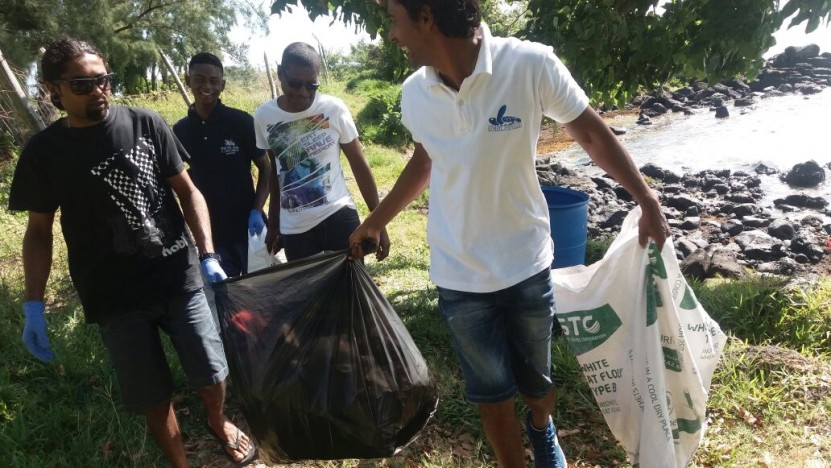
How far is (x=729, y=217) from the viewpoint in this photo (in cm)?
812

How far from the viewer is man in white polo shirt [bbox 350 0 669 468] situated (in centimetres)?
160

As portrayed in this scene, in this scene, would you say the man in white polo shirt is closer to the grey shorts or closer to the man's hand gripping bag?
the man's hand gripping bag

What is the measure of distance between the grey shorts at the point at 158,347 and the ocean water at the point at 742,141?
346 inches

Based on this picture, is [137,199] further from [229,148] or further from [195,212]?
[229,148]

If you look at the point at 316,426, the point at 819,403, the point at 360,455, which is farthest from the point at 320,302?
the point at 819,403

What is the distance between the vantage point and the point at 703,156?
11.8 meters

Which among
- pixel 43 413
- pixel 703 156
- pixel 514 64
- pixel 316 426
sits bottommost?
pixel 703 156

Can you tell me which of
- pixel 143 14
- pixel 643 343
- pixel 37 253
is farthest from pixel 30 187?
pixel 143 14

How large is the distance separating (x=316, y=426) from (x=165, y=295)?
0.79 m

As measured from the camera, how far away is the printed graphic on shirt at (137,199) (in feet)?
6.56

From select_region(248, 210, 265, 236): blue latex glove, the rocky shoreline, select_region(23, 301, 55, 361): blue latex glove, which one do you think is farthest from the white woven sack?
the rocky shoreline

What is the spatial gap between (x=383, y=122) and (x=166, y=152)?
474 inches

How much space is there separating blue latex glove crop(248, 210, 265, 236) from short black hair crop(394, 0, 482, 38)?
72.0 inches

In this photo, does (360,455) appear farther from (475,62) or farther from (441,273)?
(475,62)
